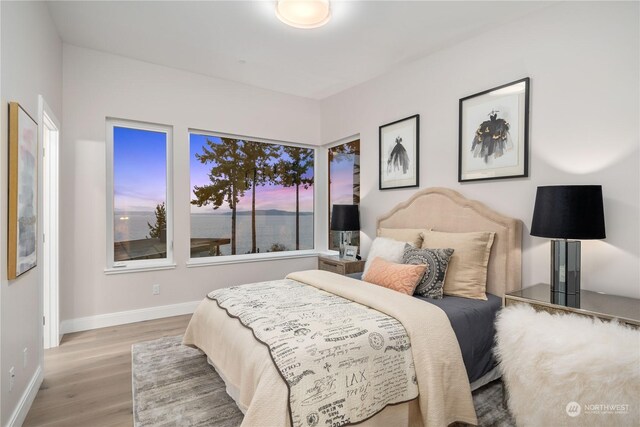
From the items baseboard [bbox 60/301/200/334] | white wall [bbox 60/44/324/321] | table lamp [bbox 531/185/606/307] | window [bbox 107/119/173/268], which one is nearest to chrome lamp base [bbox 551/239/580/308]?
table lamp [bbox 531/185/606/307]

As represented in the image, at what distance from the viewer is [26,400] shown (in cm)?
204

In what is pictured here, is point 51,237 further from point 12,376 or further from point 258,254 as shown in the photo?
point 258,254

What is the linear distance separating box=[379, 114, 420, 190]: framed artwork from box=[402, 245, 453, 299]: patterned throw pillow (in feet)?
3.52

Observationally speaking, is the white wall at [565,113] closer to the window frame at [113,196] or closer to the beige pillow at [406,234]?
the beige pillow at [406,234]

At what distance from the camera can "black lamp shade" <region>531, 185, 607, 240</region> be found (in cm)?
197

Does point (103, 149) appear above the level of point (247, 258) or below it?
above

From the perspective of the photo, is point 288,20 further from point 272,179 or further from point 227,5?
point 272,179

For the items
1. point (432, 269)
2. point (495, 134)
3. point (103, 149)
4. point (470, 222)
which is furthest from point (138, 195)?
point (495, 134)

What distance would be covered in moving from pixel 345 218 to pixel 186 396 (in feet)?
→ 8.15

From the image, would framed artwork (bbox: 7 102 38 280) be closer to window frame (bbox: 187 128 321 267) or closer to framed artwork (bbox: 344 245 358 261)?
window frame (bbox: 187 128 321 267)

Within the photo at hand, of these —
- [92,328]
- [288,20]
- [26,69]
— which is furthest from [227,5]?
[92,328]

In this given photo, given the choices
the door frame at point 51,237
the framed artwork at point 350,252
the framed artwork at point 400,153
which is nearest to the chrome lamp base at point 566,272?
the framed artwork at point 400,153

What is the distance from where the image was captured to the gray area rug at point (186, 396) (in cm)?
195

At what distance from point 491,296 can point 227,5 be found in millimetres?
3096
